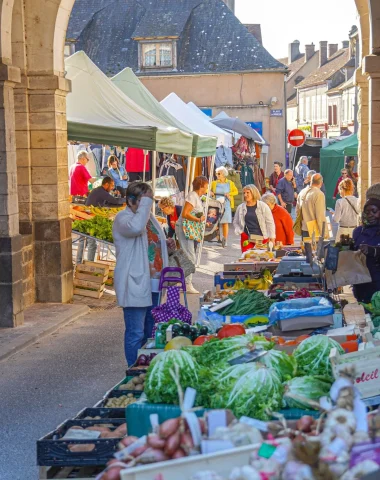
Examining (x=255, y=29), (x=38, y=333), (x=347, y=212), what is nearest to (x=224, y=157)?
(x=347, y=212)

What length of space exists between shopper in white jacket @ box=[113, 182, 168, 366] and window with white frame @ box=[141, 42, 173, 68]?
33879 mm

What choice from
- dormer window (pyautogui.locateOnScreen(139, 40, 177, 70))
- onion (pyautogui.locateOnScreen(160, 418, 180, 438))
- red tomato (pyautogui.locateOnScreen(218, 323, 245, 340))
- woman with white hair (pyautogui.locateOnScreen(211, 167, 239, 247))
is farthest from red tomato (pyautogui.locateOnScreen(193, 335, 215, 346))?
dormer window (pyautogui.locateOnScreen(139, 40, 177, 70))

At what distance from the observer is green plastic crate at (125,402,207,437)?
4.82 meters

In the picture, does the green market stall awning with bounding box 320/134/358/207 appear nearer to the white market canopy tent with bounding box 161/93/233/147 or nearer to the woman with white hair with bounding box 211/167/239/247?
the woman with white hair with bounding box 211/167/239/247

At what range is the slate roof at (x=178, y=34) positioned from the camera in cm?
4209

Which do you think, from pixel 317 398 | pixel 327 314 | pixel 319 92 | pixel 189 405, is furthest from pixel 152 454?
pixel 319 92

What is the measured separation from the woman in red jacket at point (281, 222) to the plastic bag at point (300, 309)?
733 centimetres

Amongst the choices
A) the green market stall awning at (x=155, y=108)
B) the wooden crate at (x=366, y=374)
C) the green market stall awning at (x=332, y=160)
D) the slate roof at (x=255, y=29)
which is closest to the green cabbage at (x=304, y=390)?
the wooden crate at (x=366, y=374)

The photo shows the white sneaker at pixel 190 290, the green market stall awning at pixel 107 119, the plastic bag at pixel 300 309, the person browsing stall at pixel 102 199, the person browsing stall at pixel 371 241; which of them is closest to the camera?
the plastic bag at pixel 300 309

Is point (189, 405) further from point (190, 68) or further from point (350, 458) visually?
point (190, 68)

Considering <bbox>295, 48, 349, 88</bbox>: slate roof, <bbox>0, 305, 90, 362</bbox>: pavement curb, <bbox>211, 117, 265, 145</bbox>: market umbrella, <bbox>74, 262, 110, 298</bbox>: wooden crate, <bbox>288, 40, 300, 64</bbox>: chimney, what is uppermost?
<bbox>288, 40, 300, 64</bbox>: chimney

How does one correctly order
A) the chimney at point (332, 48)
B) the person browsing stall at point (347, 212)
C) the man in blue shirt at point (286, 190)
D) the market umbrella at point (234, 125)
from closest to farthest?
the person browsing stall at point (347, 212)
the man in blue shirt at point (286, 190)
the market umbrella at point (234, 125)
the chimney at point (332, 48)

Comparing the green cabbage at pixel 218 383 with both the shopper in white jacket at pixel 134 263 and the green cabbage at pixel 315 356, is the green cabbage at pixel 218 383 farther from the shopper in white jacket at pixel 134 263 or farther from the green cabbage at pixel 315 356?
the shopper in white jacket at pixel 134 263

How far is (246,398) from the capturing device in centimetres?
462
